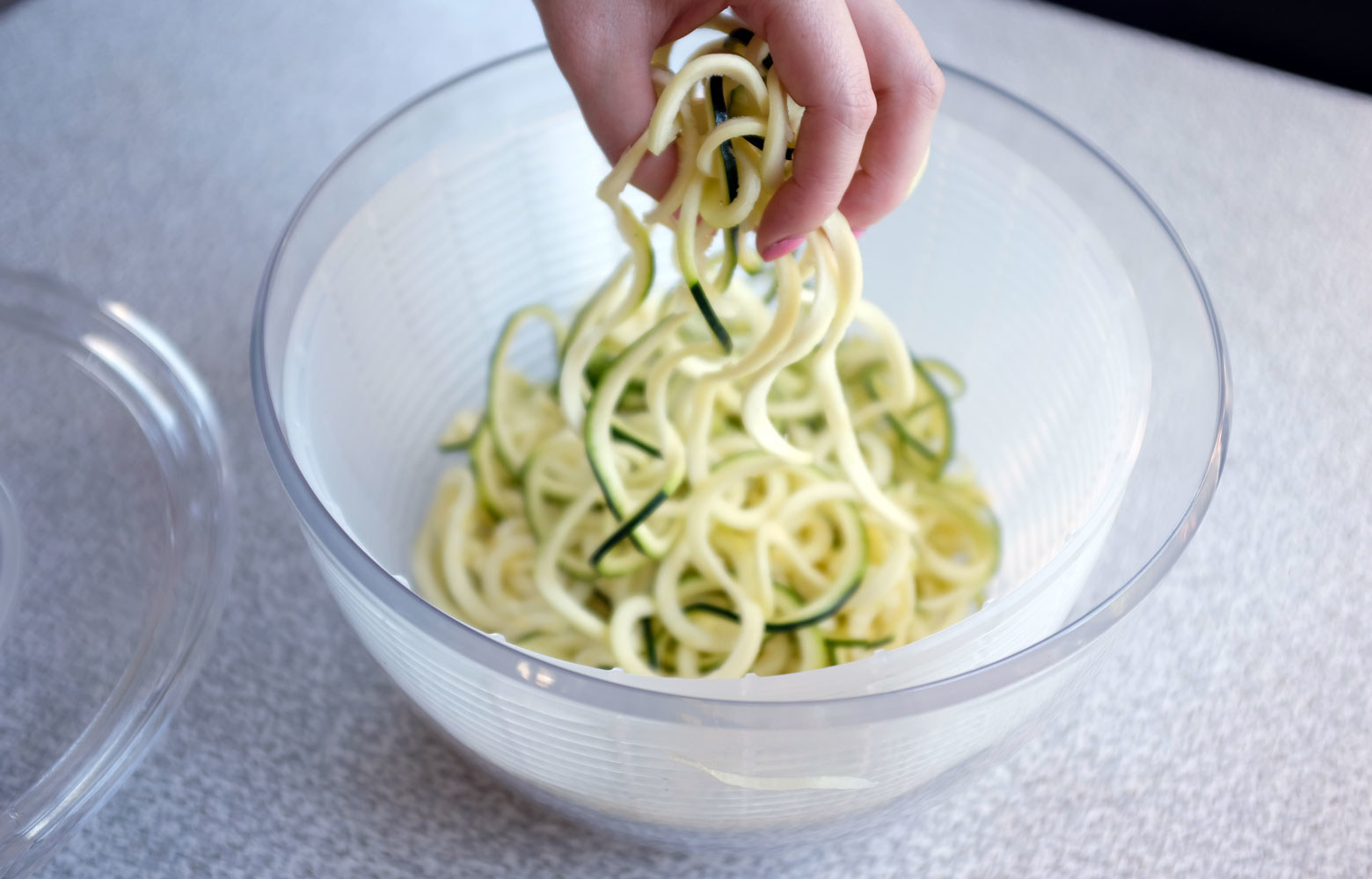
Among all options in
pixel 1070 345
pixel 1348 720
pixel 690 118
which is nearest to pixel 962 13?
pixel 1070 345

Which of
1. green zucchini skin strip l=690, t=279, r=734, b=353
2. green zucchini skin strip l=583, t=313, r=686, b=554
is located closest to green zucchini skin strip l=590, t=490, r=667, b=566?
green zucchini skin strip l=583, t=313, r=686, b=554

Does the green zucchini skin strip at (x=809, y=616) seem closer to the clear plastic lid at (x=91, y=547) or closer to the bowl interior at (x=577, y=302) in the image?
the bowl interior at (x=577, y=302)

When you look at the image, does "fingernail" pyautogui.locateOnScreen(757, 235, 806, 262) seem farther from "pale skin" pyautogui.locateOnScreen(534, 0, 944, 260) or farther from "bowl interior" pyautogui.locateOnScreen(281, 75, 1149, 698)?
"bowl interior" pyautogui.locateOnScreen(281, 75, 1149, 698)

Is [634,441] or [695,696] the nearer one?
[695,696]

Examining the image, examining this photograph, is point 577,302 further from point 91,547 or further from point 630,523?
point 91,547

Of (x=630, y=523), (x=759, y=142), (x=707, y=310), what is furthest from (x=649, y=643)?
(x=759, y=142)
